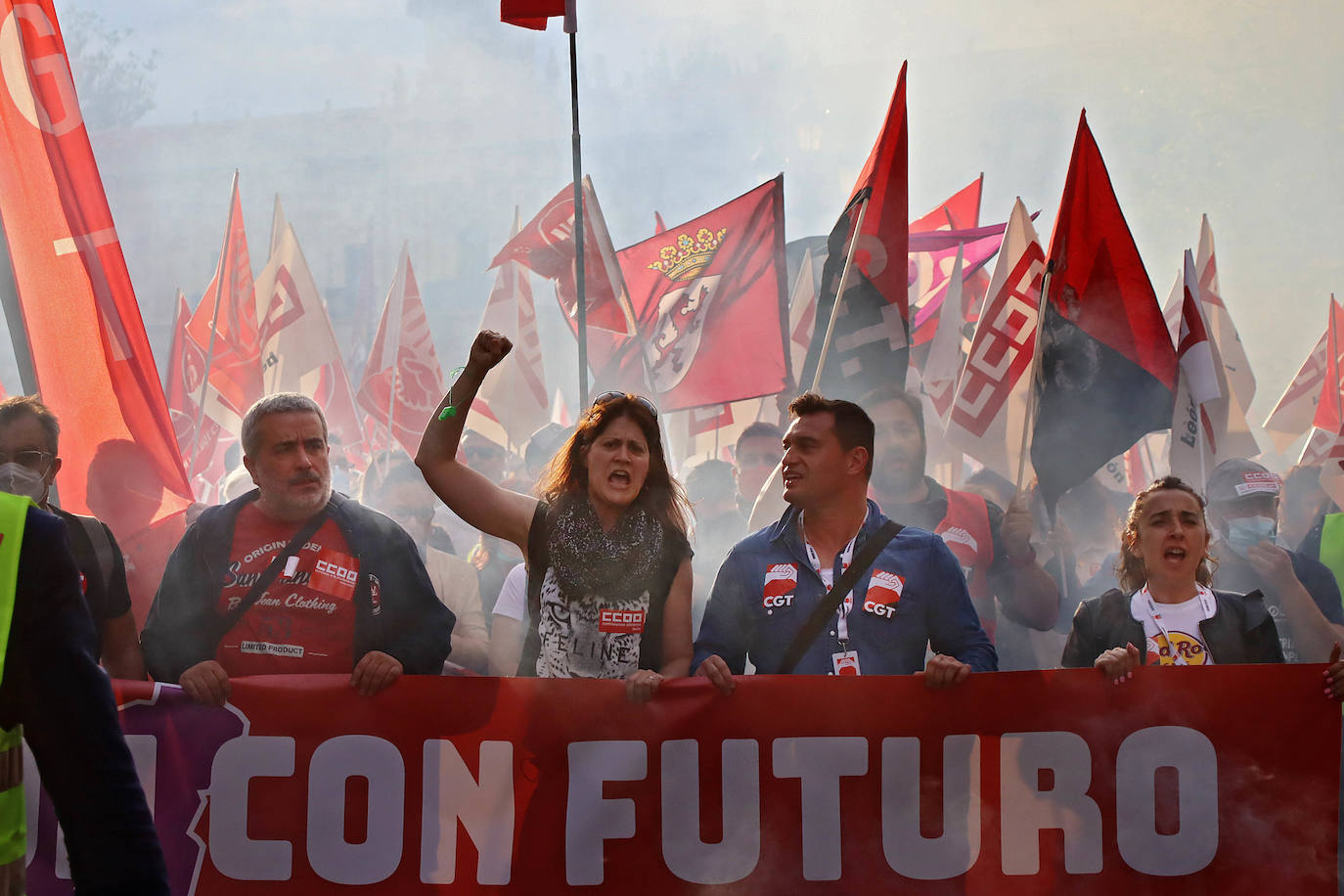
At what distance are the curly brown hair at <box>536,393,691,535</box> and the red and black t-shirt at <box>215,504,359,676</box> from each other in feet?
2.02

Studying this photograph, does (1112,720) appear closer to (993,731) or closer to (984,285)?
(993,731)

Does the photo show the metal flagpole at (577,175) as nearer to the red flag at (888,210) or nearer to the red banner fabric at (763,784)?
the red flag at (888,210)

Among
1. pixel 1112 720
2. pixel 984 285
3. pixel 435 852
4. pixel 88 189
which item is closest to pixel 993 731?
pixel 1112 720

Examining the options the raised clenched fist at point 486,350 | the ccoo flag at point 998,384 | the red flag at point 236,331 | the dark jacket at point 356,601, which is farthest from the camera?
the red flag at point 236,331

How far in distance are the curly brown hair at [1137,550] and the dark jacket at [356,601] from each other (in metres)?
2.12

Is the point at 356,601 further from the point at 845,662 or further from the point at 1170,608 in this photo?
the point at 1170,608

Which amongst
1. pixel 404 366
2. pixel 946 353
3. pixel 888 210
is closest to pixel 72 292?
pixel 888 210

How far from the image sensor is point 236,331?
835 centimetres

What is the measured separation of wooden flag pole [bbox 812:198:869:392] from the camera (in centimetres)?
488

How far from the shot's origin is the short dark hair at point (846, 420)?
3525 mm

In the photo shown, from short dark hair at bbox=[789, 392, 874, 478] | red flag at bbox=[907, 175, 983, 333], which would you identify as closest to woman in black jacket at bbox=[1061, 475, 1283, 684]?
short dark hair at bbox=[789, 392, 874, 478]

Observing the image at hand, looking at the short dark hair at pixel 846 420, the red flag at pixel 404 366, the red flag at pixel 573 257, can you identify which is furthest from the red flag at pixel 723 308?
the short dark hair at pixel 846 420

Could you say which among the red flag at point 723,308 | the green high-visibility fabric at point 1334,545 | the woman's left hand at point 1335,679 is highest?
the red flag at point 723,308

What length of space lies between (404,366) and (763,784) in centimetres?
628
